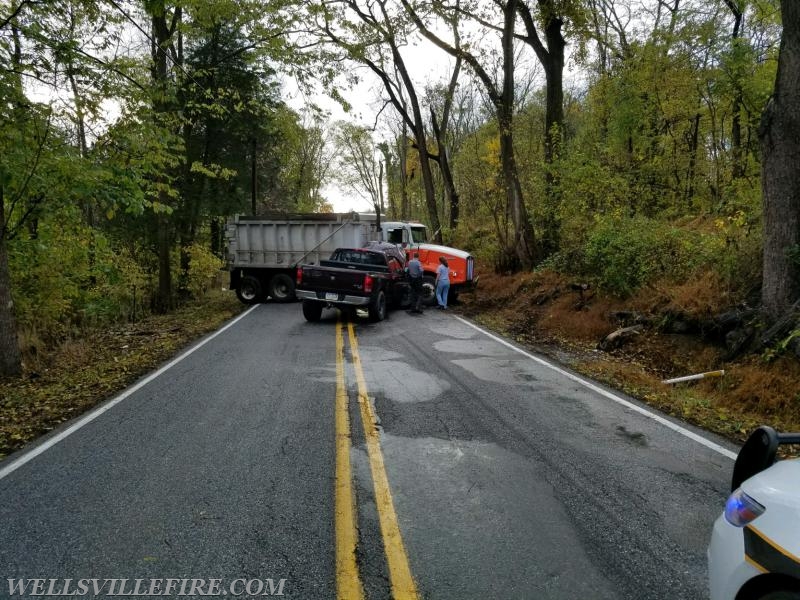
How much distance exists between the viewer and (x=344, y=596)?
2.83 metres

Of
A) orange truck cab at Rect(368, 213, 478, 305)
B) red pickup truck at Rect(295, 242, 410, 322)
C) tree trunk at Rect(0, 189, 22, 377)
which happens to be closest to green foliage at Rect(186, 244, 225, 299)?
orange truck cab at Rect(368, 213, 478, 305)

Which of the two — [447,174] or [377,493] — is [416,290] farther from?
[447,174]

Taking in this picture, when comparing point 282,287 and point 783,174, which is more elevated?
point 783,174

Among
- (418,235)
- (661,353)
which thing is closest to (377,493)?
(661,353)

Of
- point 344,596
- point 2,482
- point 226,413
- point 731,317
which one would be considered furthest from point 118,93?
point 731,317

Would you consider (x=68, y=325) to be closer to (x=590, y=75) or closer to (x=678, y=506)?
(x=678, y=506)

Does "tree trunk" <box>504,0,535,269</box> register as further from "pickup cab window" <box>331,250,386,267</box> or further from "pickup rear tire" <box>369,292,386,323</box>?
"pickup rear tire" <box>369,292,386,323</box>

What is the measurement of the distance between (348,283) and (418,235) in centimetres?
772

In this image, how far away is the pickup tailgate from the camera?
41.8ft

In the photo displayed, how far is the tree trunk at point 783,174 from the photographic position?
25.2 feet

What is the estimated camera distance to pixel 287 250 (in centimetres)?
1755

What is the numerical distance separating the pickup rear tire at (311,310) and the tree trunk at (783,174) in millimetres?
9801

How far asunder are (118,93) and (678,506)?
10.0 m

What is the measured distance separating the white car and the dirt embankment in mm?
3832
